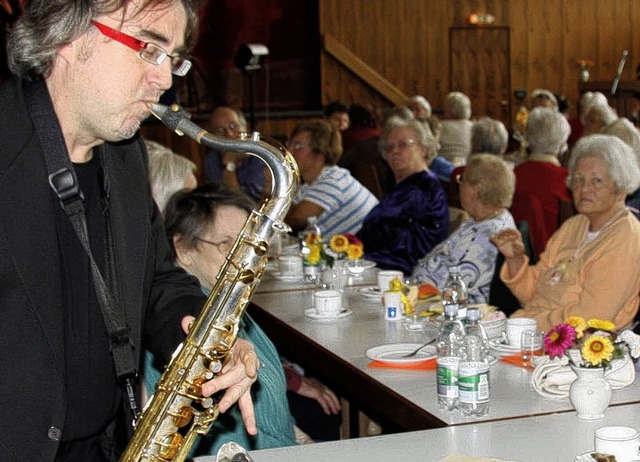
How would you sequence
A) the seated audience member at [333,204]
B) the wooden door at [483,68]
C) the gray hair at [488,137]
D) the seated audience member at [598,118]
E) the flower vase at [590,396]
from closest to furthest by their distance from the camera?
the flower vase at [590,396] → the seated audience member at [333,204] → the gray hair at [488,137] → the seated audience member at [598,118] → the wooden door at [483,68]

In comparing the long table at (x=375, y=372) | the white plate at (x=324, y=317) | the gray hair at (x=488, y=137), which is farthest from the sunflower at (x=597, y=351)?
the gray hair at (x=488, y=137)

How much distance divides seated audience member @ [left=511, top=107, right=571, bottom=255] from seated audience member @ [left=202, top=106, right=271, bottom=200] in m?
1.72

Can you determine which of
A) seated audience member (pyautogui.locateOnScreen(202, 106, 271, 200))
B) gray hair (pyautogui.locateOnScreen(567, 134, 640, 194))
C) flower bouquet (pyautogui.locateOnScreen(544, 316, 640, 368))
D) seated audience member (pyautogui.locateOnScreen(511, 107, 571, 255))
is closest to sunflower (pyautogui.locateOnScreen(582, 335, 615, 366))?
flower bouquet (pyautogui.locateOnScreen(544, 316, 640, 368))

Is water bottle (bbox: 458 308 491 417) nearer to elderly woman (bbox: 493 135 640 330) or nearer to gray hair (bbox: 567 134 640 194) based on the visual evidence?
elderly woman (bbox: 493 135 640 330)

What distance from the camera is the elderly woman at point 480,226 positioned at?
4.02m

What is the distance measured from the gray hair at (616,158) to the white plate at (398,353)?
1108mm

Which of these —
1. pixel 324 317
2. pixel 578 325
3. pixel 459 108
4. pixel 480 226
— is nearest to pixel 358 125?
pixel 459 108

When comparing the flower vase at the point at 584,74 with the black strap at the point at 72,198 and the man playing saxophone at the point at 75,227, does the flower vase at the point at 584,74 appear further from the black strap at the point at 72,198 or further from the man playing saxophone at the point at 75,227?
the black strap at the point at 72,198

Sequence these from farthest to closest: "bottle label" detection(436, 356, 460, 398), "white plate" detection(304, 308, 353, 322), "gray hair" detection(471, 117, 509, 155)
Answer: "gray hair" detection(471, 117, 509, 155) < "white plate" detection(304, 308, 353, 322) < "bottle label" detection(436, 356, 460, 398)

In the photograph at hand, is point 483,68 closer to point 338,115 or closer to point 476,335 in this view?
point 338,115

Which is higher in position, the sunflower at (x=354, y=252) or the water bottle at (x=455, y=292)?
the water bottle at (x=455, y=292)

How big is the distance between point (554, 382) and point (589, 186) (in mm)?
1365

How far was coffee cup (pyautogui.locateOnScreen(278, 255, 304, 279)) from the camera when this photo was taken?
433 cm

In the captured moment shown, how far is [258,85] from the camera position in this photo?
1264 centimetres
